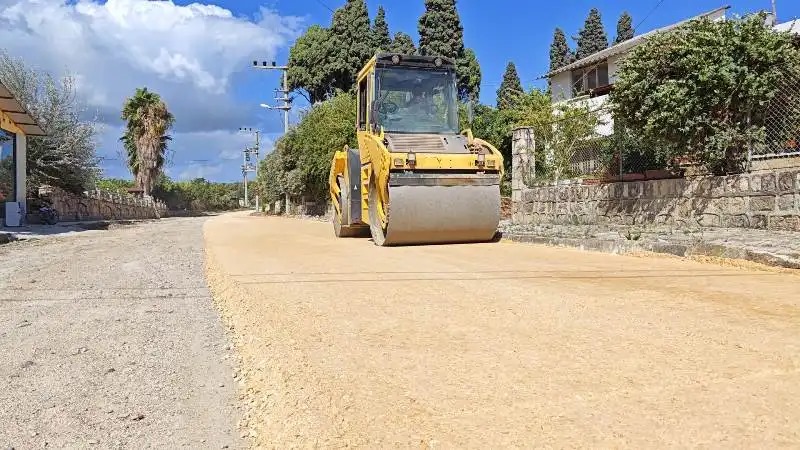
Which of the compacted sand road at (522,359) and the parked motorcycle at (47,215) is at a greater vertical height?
the parked motorcycle at (47,215)

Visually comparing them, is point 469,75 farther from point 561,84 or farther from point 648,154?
point 648,154

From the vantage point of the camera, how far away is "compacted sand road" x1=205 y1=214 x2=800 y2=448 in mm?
2699

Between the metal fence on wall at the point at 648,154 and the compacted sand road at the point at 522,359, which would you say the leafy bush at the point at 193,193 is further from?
the compacted sand road at the point at 522,359

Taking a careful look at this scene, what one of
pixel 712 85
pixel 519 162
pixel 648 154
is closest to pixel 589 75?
pixel 519 162

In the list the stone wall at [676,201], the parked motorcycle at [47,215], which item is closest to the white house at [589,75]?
the stone wall at [676,201]

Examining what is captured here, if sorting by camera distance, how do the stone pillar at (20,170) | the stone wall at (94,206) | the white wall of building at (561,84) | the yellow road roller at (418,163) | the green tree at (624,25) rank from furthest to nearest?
the green tree at (624,25)
the white wall of building at (561,84)
the stone wall at (94,206)
the stone pillar at (20,170)
the yellow road roller at (418,163)

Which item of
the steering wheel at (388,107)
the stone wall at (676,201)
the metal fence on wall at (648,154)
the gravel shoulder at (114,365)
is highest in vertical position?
the steering wheel at (388,107)

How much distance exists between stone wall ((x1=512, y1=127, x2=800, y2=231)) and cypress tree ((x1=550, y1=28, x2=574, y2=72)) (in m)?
41.8

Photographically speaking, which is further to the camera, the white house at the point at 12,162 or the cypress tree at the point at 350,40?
the cypress tree at the point at 350,40

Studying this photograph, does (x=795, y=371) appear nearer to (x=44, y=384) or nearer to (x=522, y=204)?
(x=44, y=384)

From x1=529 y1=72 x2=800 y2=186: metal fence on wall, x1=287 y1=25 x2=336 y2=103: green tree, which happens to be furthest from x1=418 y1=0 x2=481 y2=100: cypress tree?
x1=529 y1=72 x2=800 y2=186: metal fence on wall

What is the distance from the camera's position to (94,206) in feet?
99.6

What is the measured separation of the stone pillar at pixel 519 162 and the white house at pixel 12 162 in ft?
48.9

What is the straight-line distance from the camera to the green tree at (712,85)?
9570mm
